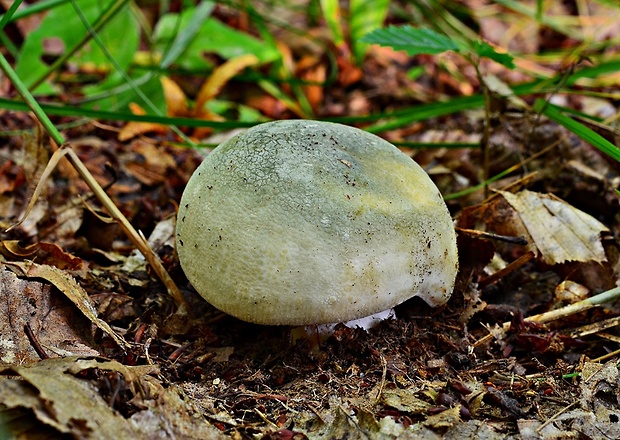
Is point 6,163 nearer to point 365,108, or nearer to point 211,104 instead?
point 211,104

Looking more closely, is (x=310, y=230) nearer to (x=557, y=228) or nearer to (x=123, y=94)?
(x=557, y=228)

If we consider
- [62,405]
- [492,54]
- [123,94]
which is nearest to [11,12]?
[62,405]

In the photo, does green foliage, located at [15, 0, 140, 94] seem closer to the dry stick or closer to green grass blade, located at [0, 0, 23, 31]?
green grass blade, located at [0, 0, 23, 31]

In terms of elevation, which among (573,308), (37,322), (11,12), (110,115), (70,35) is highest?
(11,12)

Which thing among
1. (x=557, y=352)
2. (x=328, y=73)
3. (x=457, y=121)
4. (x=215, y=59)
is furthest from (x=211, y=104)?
(x=557, y=352)

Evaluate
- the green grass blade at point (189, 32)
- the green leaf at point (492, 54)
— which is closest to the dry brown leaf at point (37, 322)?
the green leaf at point (492, 54)

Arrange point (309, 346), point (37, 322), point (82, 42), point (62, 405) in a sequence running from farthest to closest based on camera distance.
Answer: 1. point (82, 42)
2. point (309, 346)
3. point (37, 322)
4. point (62, 405)

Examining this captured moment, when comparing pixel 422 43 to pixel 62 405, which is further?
pixel 422 43

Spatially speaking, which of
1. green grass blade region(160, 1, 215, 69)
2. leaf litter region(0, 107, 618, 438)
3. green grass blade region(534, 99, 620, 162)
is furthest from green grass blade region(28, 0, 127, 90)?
green grass blade region(534, 99, 620, 162)
